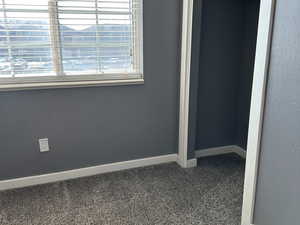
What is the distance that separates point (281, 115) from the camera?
56.6 inches

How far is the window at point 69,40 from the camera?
2111mm

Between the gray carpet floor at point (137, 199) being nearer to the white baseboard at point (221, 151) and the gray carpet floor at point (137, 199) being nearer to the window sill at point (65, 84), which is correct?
the white baseboard at point (221, 151)

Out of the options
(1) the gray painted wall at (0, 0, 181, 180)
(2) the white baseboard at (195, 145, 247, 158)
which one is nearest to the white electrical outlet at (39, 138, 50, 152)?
(1) the gray painted wall at (0, 0, 181, 180)

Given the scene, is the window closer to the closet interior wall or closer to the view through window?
the view through window

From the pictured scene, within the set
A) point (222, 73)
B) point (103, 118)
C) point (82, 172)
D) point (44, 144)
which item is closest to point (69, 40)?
point (103, 118)

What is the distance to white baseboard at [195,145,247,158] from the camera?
2964 millimetres

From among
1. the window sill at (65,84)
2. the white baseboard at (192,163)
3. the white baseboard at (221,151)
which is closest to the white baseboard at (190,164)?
the white baseboard at (192,163)

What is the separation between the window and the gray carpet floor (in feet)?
3.24

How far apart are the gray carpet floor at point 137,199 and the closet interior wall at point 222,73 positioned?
0.46 meters

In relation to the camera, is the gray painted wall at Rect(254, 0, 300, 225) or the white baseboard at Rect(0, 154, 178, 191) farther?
the white baseboard at Rect(0, 154, 178, 191)

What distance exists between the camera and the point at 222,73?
2.83 metres

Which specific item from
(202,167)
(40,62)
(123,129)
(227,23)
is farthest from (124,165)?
(227,23)

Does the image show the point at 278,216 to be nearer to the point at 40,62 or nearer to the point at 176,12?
the point at 176,12

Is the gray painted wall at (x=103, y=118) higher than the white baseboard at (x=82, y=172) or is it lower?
higher
